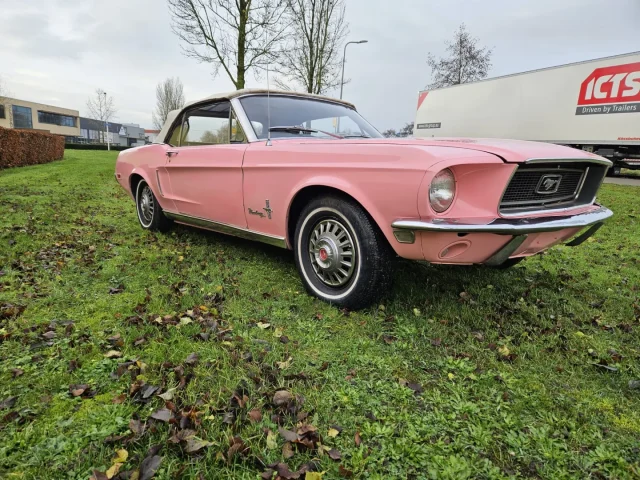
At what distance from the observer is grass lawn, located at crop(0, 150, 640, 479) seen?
1517 mm

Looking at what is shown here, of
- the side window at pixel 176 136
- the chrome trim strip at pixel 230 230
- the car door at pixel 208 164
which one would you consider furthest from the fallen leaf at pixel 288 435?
the side window at pixel 176 136

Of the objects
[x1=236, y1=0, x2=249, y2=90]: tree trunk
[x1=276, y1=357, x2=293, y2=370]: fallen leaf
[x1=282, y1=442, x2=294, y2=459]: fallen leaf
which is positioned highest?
[x1=236, y1=0, x2=249, y2=90]: tree trunk

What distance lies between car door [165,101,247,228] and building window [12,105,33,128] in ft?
229

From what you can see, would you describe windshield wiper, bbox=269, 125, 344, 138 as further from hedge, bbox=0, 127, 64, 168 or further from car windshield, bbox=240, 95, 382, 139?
hedge, bbox=0, 127, 64, 168

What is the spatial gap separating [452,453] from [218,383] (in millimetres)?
1100

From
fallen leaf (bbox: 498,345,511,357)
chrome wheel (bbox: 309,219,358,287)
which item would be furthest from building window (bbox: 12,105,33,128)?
fallen leaf (bbox: 498,345,511,357)

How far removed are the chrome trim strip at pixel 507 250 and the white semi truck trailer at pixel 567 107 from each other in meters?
12.1

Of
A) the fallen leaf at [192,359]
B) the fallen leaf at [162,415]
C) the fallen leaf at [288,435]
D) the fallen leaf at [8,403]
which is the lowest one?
the fallen leaf at [8,403]

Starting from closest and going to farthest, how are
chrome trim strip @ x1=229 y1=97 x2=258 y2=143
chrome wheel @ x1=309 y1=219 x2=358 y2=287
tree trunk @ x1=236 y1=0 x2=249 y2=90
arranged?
chrome wheel @ x1=309 y1=219 x2=358 y2=287 < chrome trim strip @ x1=229 y1=97 x2=258 y2=143 < tree trunk @ x1=236 y1=0 x2=249 y2=90

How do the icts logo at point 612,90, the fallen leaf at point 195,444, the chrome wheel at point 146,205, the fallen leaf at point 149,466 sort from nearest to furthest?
1. the fallen leaf at point 149,466
2. the fallen leaf at point 195,444
3. the chrome wheel at point 146,205
4. the icts logo at point 612,90

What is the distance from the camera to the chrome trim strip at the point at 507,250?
2258 millimetres

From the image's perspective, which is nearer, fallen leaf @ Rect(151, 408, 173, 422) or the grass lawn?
the grass lawn

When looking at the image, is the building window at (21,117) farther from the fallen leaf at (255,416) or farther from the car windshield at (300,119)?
the fallen leaf at (255,416)

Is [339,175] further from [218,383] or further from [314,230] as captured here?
[218,383]
